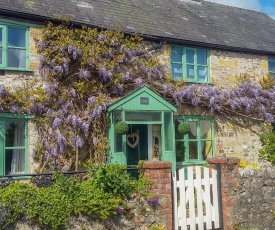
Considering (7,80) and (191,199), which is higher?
(7,80)

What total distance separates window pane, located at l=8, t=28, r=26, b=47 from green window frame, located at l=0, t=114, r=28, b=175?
2118 millimetres

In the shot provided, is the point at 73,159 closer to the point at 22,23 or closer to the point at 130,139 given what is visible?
the point at 130,139

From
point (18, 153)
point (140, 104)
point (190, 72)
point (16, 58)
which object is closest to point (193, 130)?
point (190, 72)

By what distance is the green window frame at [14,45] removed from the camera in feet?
33.5

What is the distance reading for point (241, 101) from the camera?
13.5m

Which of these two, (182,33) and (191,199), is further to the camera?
(182,33)

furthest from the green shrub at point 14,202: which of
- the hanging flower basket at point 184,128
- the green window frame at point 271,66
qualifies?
the green window frame at point 271,66

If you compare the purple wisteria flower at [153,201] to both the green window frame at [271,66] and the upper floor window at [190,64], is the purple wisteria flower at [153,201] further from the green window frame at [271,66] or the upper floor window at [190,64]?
the green window frame at [271,66]

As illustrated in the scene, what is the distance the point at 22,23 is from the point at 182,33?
5848mm

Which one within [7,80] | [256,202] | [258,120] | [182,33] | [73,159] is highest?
[182,33]

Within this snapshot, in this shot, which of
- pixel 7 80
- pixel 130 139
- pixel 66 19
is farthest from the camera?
pixel 130 139

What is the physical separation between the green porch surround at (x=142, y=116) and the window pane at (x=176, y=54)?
99.3 inches

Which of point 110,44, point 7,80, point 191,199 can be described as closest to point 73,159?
point 7,80

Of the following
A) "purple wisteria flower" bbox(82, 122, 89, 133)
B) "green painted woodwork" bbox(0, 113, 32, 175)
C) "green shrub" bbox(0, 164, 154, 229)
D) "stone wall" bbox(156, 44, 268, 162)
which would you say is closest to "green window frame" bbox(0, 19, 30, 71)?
"green painted woodwork" bbox(0, 113, 32, 175)
